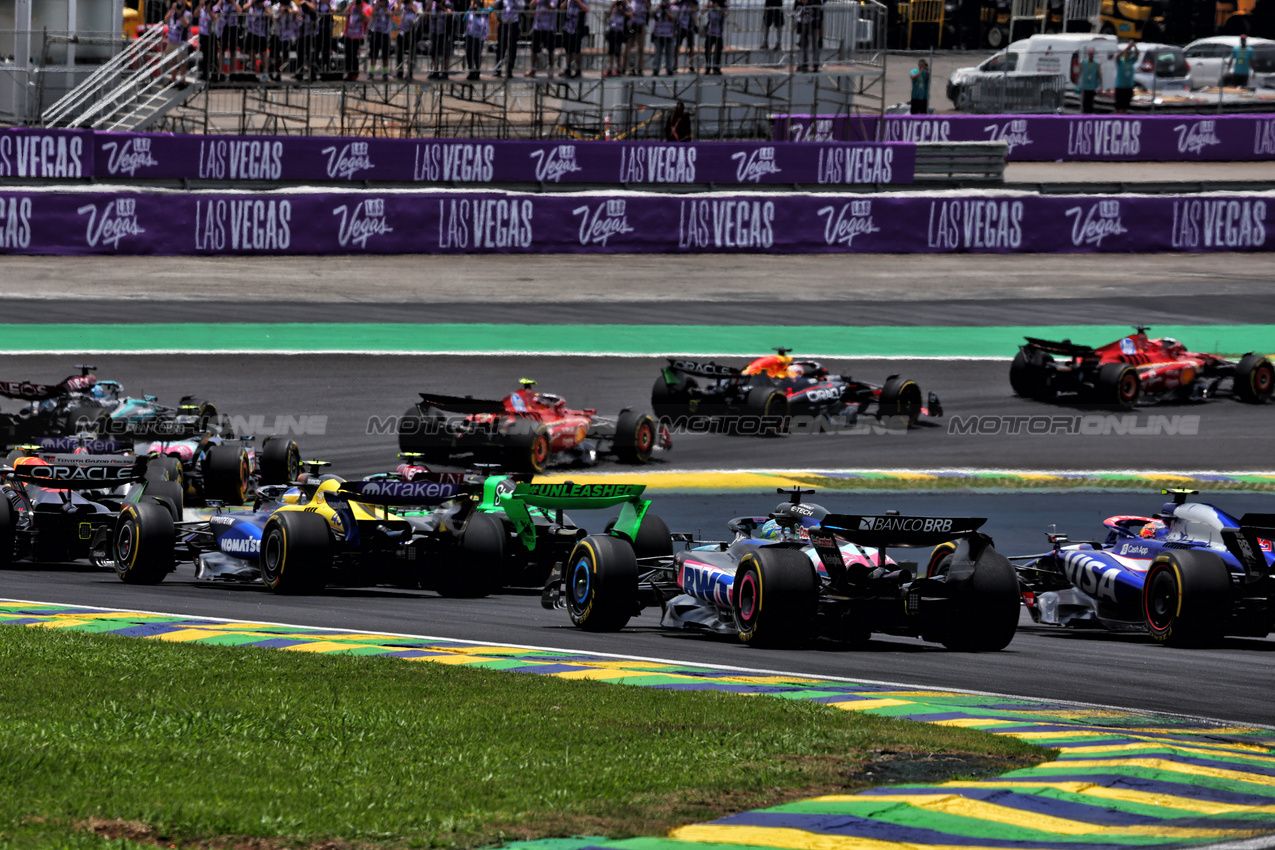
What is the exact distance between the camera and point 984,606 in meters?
12.9

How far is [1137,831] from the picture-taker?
22.9 ft

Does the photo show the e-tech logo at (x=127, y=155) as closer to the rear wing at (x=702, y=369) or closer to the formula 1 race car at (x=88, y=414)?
the formula 1 race car at (x=88, y=414)

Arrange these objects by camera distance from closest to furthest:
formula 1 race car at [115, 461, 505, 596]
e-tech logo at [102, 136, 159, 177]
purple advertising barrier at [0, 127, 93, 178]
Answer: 1. formula 1 race car at [115, 461, 505, 596]
2. purple advertising barrier at [0, 127, 93, 178]
3. e-tech logo at [102, 136, 159, 177]

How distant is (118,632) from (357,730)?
15.9 ft

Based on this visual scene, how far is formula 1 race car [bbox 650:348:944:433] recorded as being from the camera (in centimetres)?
2652

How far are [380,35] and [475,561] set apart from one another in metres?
30.0

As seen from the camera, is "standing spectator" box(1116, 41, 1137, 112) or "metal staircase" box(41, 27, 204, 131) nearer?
"metal staircase" box(41, 27, 204, 131)

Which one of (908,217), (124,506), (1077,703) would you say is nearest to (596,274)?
(908,217)

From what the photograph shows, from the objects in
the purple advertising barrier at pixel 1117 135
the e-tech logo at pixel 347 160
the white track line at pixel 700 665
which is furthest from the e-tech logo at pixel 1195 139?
the white track line at pixel 700 665

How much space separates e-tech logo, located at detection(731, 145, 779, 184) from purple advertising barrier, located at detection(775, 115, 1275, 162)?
952 centimetres

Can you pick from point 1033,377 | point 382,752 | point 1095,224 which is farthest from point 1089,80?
point 382,752

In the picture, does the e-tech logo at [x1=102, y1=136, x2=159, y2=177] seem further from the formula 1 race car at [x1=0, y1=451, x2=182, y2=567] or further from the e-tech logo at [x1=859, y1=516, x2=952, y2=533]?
the e-tech logo at [x1=859, y1=516, x2=952, y2=533]

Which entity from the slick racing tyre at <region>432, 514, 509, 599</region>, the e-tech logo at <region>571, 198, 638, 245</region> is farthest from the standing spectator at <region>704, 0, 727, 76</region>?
the slick racing tyre at <region>432, 514, 509, 599</region>

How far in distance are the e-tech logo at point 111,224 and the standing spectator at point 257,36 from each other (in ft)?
27.4
